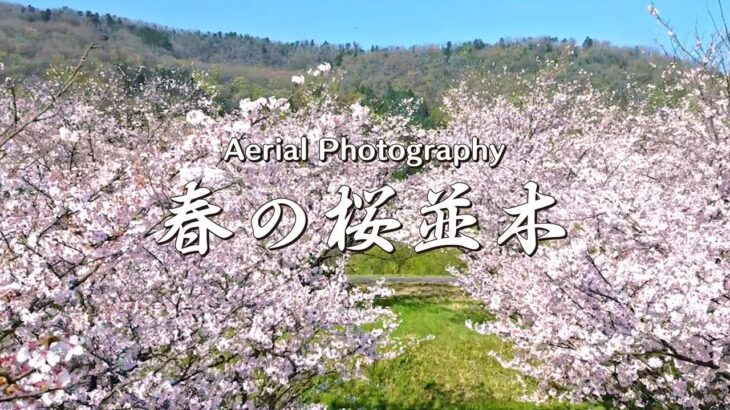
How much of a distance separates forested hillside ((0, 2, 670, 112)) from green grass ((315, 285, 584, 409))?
66.0 meters

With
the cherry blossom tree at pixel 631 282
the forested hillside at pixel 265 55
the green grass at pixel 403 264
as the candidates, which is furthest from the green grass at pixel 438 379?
the forested hillside at pixel 265 55

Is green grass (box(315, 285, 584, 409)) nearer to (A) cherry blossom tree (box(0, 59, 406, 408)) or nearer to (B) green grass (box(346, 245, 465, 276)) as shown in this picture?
(A) cherry blossom tree (box(0, 59, 406, 408))

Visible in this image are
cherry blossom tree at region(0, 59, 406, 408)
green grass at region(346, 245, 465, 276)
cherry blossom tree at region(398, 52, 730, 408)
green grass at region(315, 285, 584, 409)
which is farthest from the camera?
green grass at region(346, 245, 465, 276)

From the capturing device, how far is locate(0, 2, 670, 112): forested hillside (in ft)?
330

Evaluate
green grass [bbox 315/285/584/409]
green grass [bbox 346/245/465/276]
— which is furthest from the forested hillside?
green grass [bbox 315/285/584/409]

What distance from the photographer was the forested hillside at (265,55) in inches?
3964

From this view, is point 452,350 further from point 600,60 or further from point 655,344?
point 600,60

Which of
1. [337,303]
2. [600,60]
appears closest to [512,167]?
[337,303]

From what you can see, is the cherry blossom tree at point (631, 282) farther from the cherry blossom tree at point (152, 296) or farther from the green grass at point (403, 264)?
the green grass at point (403, 264)

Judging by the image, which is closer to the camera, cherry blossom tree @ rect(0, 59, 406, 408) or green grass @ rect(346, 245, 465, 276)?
cherry blossom tree @ rect(0, 59, 406, 408)

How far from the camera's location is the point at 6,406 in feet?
12.5

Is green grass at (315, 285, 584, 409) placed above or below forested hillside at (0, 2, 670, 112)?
below

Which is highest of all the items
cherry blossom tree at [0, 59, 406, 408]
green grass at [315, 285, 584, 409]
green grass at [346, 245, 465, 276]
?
cherry blossom tree at [0, 59, 406, 408]

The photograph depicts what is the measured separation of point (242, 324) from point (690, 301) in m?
5.00
